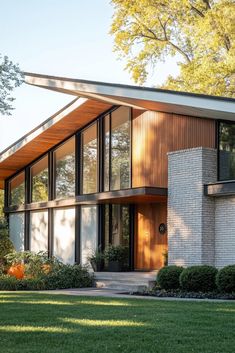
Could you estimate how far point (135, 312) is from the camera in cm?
1058

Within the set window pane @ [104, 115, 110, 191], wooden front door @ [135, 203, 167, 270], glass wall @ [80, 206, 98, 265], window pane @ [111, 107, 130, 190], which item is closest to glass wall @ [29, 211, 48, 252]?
glass wall @ [80, 206, 98, 265]

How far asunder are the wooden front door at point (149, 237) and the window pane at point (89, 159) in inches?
73.6

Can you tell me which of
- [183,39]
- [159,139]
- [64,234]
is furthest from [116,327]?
[183,39]

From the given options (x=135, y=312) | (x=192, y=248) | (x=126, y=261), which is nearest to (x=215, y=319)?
(x=135, y=312)

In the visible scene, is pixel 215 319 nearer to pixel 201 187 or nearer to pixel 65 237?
pixel 201 187

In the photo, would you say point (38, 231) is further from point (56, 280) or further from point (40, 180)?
point (56, 280)

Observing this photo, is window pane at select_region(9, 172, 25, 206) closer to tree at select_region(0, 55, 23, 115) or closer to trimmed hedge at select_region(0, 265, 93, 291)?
trimmed hedge at select_region(0, 265, 93, 291)

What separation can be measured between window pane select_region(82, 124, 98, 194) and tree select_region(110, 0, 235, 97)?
656 cm

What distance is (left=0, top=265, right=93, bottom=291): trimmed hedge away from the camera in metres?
17.3

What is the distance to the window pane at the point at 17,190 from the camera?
26125 mm

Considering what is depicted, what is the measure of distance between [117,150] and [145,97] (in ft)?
14.8

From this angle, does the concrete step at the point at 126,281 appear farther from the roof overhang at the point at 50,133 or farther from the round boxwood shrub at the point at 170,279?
the roof overhang at the point at 50,133

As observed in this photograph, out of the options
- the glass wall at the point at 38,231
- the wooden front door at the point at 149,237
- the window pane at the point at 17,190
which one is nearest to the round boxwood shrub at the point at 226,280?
the wooden front door at the point at 149,237

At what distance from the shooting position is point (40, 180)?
81.5 feet
